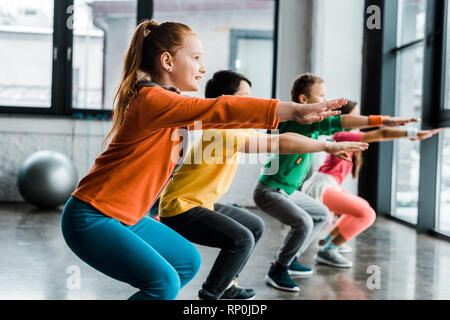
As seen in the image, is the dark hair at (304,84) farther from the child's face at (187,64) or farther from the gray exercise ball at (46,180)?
the gray exercise ball at (46,180)

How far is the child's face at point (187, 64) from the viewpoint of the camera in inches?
58.6

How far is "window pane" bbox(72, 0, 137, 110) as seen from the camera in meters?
5.91

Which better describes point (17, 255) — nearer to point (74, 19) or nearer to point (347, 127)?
point (347, 127)

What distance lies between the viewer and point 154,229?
1.51m

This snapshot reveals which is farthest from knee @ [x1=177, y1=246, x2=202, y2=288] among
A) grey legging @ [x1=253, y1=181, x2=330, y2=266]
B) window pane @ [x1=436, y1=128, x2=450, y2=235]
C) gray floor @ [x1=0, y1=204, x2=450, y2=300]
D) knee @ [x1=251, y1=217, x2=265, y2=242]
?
window pane @ [x1=436, y1=128, x2=450, y2=235]

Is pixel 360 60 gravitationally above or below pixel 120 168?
above

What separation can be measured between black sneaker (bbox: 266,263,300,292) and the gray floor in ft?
0.12

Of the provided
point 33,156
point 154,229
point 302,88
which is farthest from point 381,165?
point 154,229

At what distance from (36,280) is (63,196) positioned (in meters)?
2.58

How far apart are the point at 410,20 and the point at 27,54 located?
14.4 feet

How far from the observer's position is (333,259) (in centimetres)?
314

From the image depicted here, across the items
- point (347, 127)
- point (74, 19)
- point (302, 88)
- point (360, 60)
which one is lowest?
point (347, 127)

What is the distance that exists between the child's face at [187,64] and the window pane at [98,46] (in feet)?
15.1

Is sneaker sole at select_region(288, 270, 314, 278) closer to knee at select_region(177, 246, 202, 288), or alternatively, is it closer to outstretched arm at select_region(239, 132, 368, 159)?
outstretched arm at select_region(239, 132, 368, 159)
